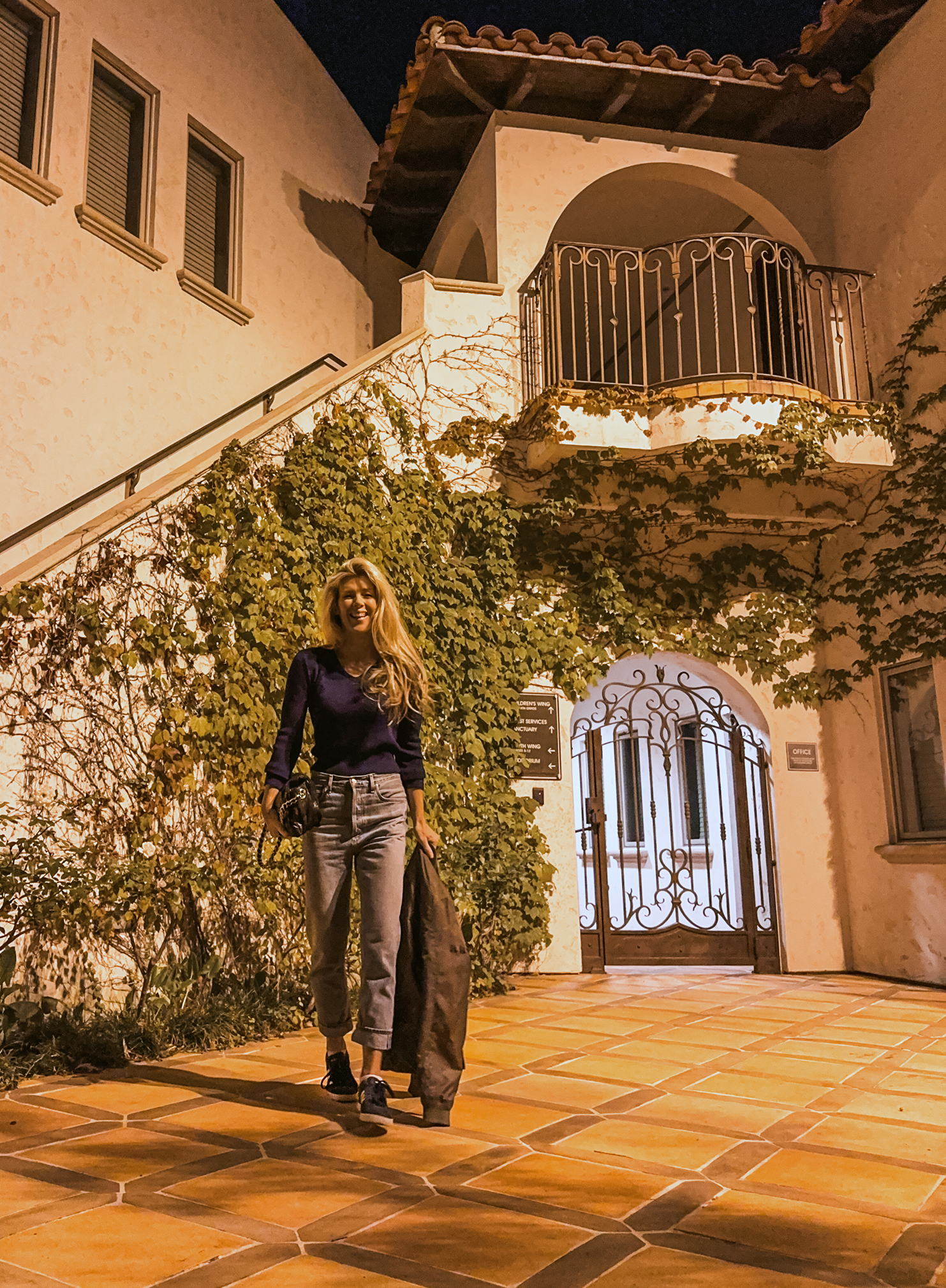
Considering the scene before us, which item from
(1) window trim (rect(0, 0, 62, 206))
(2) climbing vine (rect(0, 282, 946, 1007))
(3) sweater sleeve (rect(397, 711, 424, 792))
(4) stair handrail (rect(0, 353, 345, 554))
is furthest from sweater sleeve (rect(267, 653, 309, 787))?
(1) window trim (rect(0, 0, 62, 206))

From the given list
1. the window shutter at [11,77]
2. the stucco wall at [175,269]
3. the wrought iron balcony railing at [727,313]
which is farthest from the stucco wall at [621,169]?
the window shutter at [11,77]

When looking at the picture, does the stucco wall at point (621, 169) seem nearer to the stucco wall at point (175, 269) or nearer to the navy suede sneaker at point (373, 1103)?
the stucco wall at point (175, 269)

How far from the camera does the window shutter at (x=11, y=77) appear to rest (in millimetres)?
7285

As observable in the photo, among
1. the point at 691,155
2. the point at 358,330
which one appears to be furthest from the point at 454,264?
the point at 691,155

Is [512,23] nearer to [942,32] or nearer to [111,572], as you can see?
Answer: [942,32]

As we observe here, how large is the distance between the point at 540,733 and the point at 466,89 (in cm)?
552

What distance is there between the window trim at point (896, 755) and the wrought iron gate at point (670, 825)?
95 centimetres

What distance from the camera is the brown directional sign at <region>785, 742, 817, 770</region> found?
852 cm

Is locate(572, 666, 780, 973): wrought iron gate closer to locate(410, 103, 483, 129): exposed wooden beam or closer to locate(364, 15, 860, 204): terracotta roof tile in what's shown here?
locate(364, 15, 860, 204): terracotta roof tile

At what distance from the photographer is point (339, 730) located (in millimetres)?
3547

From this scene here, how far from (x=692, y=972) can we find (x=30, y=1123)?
6.02m

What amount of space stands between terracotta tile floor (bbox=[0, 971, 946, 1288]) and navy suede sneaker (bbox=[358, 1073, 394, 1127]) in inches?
2.3

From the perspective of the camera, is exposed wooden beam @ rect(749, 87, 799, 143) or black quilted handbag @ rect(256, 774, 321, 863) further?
exposed wooden beam @ rect(749, 87, 799, 143)

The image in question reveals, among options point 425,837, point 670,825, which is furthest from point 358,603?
point 670,825
